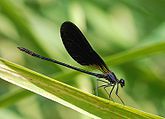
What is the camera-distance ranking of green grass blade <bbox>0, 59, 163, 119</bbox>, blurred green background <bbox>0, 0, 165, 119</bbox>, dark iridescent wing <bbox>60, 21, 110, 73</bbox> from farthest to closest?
1. blurred green background <bbox>0, 0, 165, 119</bbox>
2. dark iridescent wing <bbox>60, 21, 110, 73</bbox>
3. green grass blade <bbox>0, 59, 163, 119</bbox>

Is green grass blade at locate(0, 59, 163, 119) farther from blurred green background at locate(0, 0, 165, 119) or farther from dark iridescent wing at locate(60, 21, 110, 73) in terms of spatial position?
blurred green background at locate(0, 0, 165, 119)

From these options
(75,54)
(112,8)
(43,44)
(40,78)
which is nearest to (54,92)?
(40,78)

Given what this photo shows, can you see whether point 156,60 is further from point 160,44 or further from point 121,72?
point 160,44

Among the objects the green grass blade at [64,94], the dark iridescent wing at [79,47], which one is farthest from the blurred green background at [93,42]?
the green grass blade at [64,94]

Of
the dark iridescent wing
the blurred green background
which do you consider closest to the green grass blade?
the dark iridescent wing

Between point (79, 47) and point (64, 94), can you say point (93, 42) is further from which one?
point (64, 94)

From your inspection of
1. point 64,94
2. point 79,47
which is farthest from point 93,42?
point 64,94
